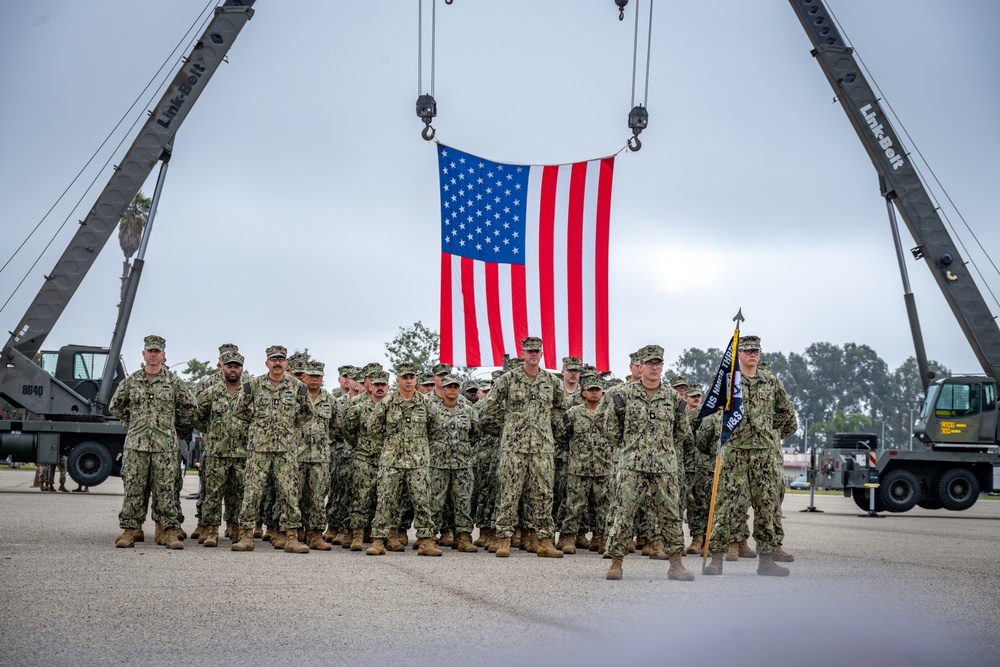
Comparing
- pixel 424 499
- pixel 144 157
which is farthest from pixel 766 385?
pixel 144 157

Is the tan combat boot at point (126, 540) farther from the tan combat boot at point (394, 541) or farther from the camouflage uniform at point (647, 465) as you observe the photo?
the camouflage uniform at point (647, 465)

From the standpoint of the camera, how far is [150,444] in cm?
1123

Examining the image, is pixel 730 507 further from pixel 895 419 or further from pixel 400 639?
pixel 895 419

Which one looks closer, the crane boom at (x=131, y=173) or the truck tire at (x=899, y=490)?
the crane boom at (x=131, y=173)

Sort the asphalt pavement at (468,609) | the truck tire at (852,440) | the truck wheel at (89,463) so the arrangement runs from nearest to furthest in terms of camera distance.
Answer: the asphalt pavement at (468,609) → the truck wheel at (89,463) → the truck tire at (852,440)

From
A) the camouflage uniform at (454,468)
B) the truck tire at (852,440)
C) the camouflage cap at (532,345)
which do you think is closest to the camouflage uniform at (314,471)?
the camouflage uniform at (454,468)

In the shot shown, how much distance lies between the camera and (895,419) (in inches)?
4377

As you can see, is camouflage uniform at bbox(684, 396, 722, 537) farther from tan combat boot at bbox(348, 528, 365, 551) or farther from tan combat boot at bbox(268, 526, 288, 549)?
tan combat boot at bbox(268, 526, 288, 549)

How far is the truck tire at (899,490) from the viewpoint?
76.1ft

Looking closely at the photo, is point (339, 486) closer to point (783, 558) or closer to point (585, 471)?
point (585, 471)

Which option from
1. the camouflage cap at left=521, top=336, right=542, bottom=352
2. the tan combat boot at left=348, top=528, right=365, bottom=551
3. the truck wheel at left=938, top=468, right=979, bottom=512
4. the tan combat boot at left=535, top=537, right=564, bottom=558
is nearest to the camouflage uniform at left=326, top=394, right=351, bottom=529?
the tan combat boot at left=348, top=528, right=365, bottom=551

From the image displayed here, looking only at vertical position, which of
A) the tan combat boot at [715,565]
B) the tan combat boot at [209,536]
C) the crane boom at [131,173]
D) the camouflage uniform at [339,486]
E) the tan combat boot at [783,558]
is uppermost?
the crane boom at [131,173]

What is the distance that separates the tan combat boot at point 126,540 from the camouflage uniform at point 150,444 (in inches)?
2.6

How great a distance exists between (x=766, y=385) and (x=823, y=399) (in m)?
103
